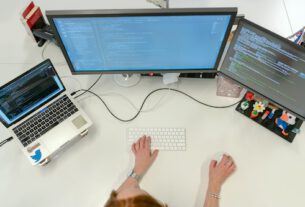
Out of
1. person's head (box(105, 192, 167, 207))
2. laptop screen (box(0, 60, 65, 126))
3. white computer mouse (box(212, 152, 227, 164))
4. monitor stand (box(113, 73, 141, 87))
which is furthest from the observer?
monitor stand (box(113, 73, 141, 87))

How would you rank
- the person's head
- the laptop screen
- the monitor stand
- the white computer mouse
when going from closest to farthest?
the person's head, the laptop screen, the white computer mouse, the monitor stand

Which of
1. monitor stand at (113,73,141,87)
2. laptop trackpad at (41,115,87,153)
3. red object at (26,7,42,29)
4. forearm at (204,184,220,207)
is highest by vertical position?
red object at (26,7,42,29)

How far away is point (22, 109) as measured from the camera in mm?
1095

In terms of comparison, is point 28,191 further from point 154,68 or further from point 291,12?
point 291,12

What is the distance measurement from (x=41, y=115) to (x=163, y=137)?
50 centimetres

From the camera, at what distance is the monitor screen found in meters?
0.92

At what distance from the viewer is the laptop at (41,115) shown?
1.04m

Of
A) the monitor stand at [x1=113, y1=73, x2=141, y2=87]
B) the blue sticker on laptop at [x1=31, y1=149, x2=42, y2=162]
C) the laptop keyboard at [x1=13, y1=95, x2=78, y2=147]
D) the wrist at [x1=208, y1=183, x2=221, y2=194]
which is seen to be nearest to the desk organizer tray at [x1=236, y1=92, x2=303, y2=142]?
the wrist at [x1=208, y1=183, x2=221, y2=194]

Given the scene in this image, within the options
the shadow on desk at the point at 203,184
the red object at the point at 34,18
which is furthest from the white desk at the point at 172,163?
the red object at the point at 34,18

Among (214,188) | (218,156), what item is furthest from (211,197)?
(218,156)

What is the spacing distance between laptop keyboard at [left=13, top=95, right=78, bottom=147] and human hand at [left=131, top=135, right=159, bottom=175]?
300 mm

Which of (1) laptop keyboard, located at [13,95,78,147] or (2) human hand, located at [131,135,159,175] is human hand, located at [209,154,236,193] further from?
(1) laptop keyboard, located at [13,95,78,147]

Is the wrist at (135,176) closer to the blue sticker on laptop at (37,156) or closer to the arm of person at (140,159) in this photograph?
the arm of person at (140,159)

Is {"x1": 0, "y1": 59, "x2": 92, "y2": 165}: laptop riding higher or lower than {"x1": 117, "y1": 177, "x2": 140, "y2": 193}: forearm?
higher
